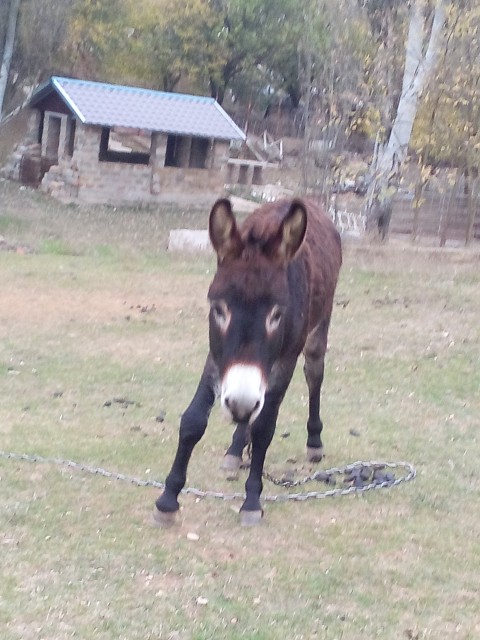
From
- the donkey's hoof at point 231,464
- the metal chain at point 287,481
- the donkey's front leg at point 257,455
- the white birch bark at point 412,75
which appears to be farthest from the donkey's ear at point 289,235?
the white birch bark at point 412,75

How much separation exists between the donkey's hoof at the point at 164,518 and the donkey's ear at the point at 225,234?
1.37m

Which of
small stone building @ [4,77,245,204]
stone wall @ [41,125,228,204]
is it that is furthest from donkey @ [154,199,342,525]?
small stone building @ [4,77,245,204]

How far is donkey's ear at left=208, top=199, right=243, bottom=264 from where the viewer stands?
3803 millimetres

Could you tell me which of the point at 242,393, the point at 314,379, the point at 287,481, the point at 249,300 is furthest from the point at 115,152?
the point at 242,393

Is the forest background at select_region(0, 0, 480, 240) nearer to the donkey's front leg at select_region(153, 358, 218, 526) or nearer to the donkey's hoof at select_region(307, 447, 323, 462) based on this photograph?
the donkey's hoof at select_region(307, 447, 323, 462)

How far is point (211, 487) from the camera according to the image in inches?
194

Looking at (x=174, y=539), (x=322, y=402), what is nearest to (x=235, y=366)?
(x=174, y=539)

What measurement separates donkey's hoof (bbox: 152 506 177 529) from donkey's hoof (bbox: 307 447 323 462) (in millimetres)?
1474

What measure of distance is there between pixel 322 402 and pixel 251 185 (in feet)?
68.5

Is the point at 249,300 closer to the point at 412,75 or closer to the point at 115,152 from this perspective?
the point at 412,75

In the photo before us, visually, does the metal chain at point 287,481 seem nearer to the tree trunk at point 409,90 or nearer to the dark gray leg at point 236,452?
the dark gray leg at point 236,452

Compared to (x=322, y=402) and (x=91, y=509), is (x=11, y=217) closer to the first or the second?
(x=322, y=402)

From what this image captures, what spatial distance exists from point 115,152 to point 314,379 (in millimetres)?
18627

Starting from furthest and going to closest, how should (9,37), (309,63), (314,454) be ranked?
(9,37), (309,63), (314,454)
